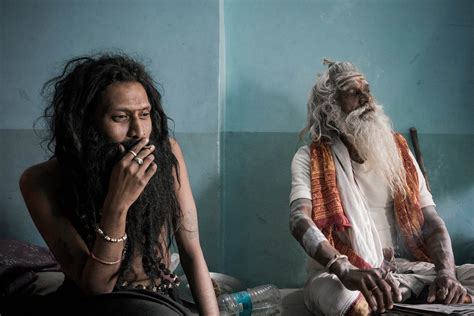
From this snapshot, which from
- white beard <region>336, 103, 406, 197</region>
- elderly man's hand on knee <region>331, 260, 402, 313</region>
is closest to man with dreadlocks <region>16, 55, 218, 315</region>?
elderly man's hand on knee <region>331, 260, 402, 313</region>

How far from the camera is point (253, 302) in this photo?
3.25 meters

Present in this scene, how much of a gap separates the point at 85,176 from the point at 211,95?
147 cm

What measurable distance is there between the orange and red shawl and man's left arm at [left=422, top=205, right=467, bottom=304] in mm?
53

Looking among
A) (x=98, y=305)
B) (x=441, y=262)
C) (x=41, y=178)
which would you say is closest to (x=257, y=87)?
(x=441, y=262)

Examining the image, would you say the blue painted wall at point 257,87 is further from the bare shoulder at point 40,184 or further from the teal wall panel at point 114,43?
the bare shoulder at point 40,184

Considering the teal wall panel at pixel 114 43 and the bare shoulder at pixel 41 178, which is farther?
the teal wall panel at pixel 114 43

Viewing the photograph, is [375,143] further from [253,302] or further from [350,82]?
[253,302]

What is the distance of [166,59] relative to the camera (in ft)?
10.8

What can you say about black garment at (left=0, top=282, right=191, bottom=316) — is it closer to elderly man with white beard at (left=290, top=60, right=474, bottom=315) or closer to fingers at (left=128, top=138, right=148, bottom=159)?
fingers at (left=128, top=138, right=148, bottom=159)

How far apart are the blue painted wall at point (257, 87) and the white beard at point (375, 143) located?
0.55 meters

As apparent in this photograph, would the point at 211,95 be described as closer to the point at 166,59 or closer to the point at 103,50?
the point at 166,59

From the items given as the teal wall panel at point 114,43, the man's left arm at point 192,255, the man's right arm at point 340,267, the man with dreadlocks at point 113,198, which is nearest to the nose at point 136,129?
the man with dreadlocks at point 113,198

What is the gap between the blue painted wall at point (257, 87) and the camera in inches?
129

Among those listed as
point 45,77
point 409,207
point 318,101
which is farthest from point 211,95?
point 409,207
